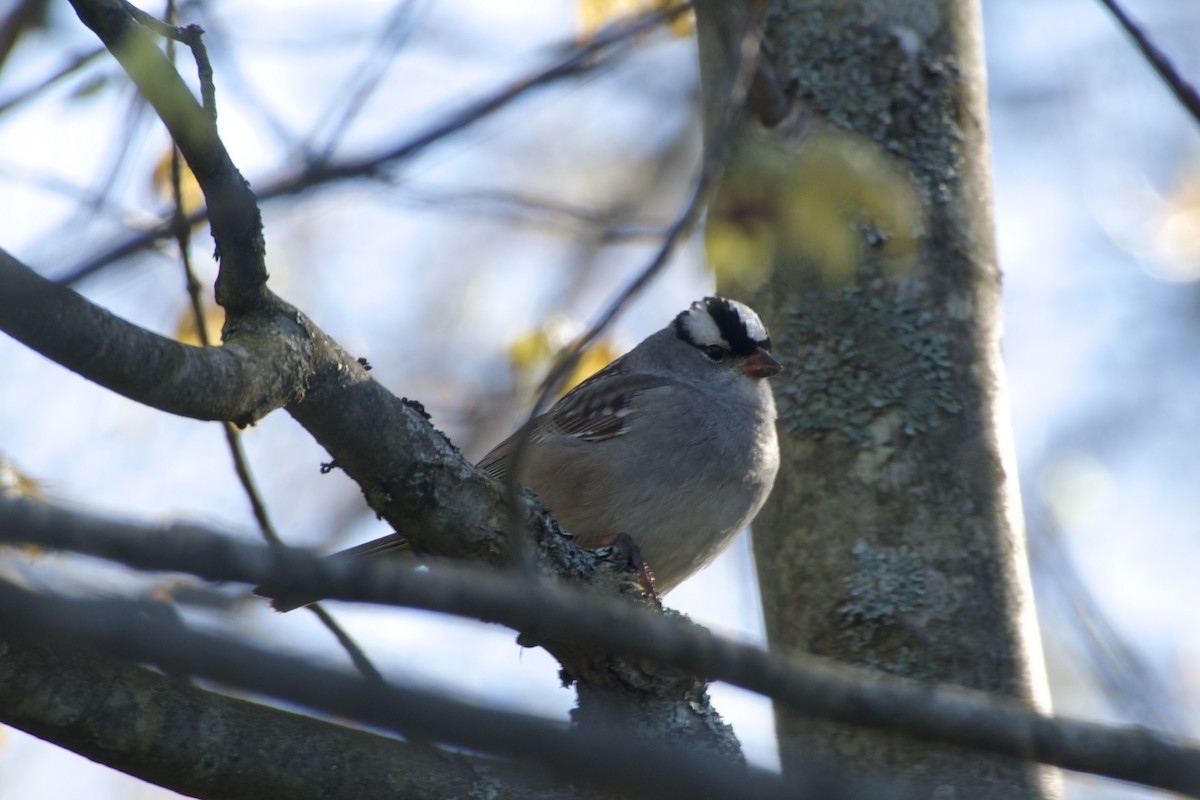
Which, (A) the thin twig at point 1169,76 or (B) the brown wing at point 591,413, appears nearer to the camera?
(A) the thin twig at point 1169,76

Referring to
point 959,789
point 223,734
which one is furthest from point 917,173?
point 223,734

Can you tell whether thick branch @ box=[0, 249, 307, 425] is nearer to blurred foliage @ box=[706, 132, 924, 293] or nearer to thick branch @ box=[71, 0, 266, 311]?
thick branch @ box=[71, 0, 266, 311]

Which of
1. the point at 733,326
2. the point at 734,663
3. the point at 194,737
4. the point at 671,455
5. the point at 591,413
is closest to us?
the point at 734,663

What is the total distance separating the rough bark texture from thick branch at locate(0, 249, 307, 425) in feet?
6.13

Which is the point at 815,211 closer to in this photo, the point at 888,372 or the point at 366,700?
the point at 888,372

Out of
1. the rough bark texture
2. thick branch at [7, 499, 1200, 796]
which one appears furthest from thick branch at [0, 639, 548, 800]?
the rough bark texture

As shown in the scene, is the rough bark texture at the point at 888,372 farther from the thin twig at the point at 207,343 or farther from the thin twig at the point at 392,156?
the thin twig at the point at 207,343

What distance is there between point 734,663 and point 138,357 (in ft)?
3.75

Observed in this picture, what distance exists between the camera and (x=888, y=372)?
12.9 feet

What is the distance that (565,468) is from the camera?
4820mm

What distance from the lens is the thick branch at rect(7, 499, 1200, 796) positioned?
156cm

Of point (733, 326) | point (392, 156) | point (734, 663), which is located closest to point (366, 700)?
point (734, 663)

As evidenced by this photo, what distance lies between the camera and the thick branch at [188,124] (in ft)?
7.45

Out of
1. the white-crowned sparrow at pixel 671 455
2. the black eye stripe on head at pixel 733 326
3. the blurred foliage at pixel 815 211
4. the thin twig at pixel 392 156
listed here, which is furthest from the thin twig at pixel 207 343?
the black eye stripe on head at pixel 733 326
